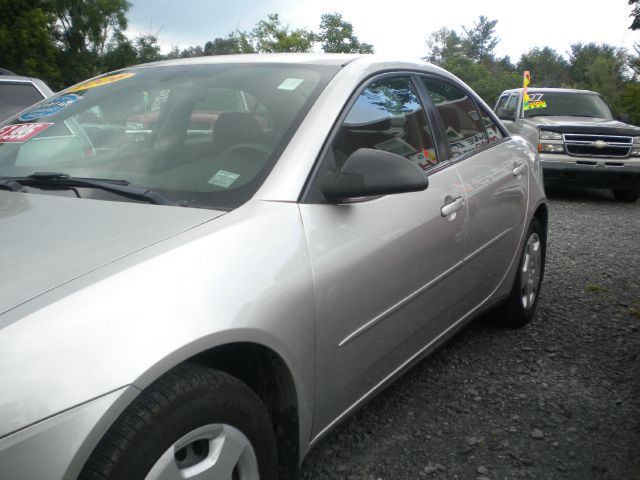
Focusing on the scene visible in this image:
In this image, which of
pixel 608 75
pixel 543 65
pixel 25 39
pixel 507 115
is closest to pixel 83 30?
pixel 25 39

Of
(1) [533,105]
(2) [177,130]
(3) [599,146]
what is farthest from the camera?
(1) [533,105]

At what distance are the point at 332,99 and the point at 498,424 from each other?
159 centimetres

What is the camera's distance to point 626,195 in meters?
10.6

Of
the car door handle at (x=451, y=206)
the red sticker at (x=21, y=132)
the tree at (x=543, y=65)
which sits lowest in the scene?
the tree at (x=543, y=65)

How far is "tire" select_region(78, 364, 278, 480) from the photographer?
1.50m

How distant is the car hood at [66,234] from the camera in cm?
164

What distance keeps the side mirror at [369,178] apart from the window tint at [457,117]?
41.5 inches

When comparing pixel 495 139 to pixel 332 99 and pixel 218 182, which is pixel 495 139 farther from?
pixel 218 182

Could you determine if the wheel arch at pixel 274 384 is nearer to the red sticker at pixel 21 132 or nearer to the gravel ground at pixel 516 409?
the gravel ground at pixel 516 409

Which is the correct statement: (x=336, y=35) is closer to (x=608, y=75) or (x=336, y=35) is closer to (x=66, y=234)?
(x=608, y=75)

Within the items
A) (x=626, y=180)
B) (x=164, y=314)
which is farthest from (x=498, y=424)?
(x=626, y=180)

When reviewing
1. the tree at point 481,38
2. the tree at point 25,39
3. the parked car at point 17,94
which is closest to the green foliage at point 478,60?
the tree at point 481,38

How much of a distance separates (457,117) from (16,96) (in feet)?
16.5

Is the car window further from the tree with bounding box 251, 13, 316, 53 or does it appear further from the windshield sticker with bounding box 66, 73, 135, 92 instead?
the tree with bounding box 251, 13, 316, 53
